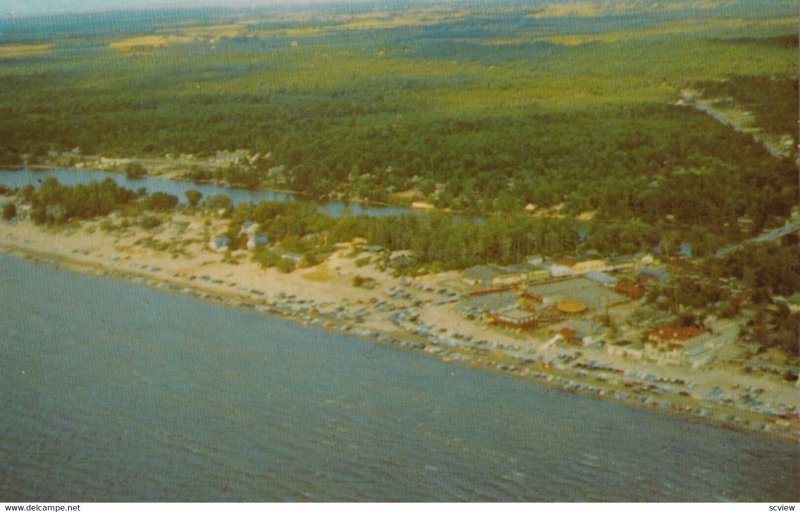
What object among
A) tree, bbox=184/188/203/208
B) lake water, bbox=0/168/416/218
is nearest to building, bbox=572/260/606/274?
lake water, bbox=0/168/416/218

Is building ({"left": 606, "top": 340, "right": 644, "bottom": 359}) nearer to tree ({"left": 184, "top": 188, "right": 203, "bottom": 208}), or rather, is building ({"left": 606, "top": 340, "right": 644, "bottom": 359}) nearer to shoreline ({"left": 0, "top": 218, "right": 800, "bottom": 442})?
shoreline ({"left": 0, "top": 218, "right": 800, "bottom": 442})

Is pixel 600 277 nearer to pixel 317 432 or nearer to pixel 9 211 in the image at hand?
pixel 317 432

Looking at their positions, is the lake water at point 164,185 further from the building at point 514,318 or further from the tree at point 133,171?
the building at point 514,318

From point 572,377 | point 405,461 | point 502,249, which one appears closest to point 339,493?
point 405,461

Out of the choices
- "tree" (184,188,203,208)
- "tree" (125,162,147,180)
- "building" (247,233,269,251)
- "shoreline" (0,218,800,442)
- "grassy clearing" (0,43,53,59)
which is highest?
"grassy clearing" (0,43,53,59)

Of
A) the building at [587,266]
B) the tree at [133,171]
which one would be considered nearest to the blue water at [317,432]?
the building at [587,266]

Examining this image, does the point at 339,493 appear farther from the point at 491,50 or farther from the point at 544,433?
the point at 491,50

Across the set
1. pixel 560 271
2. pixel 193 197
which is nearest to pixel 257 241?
pixel 193 197
